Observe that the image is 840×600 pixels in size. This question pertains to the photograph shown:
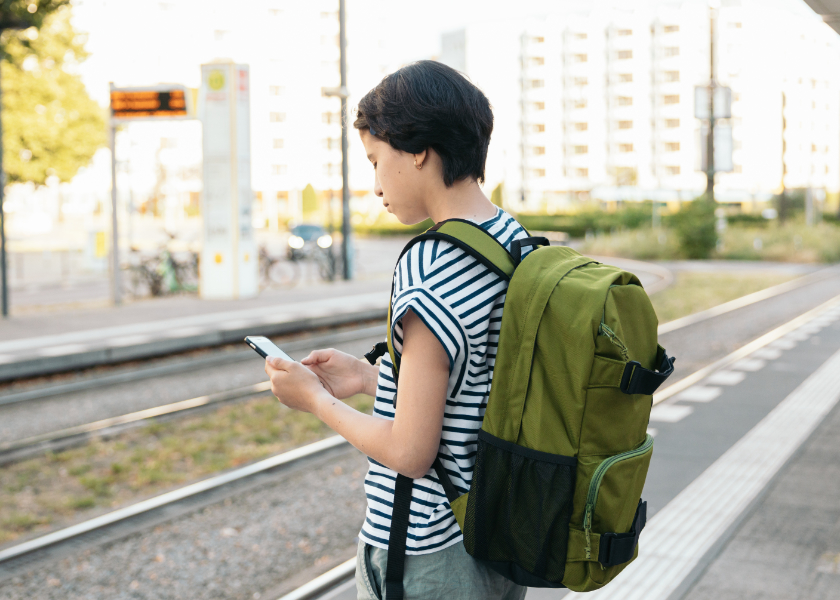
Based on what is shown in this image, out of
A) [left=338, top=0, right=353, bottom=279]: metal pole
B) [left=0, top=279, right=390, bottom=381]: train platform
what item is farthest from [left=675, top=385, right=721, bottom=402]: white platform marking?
[left=338, top=0, right=353, bottom=279]: metal pole

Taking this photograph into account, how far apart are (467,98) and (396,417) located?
0.54 metres

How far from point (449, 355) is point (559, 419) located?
7.9 inches

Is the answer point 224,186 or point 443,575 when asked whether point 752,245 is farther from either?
point 443,575

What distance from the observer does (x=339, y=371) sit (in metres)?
1.82

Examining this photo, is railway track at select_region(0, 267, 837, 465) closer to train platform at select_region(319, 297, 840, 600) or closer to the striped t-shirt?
train platform at select_region(319, 297, 840, 600)

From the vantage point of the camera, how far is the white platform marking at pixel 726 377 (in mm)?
8594

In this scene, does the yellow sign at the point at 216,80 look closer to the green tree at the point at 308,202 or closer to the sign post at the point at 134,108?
the sign post at the point at 134,108

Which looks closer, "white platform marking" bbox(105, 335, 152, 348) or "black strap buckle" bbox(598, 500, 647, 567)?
"black strap buckle" bbox(598, 500, 647, 567)

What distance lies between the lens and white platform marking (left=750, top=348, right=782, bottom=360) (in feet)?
33.4

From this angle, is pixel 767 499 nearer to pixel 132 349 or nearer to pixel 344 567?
pixel 344 567

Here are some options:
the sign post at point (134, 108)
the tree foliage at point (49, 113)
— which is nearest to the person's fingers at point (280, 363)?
the sign post at point (134, 108)

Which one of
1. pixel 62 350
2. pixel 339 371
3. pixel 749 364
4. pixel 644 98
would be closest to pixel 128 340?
pixel 62 350

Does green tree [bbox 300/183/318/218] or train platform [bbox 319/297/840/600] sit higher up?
green tree [bbox 300/183/318/218]

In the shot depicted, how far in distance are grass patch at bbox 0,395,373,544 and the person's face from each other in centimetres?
393
